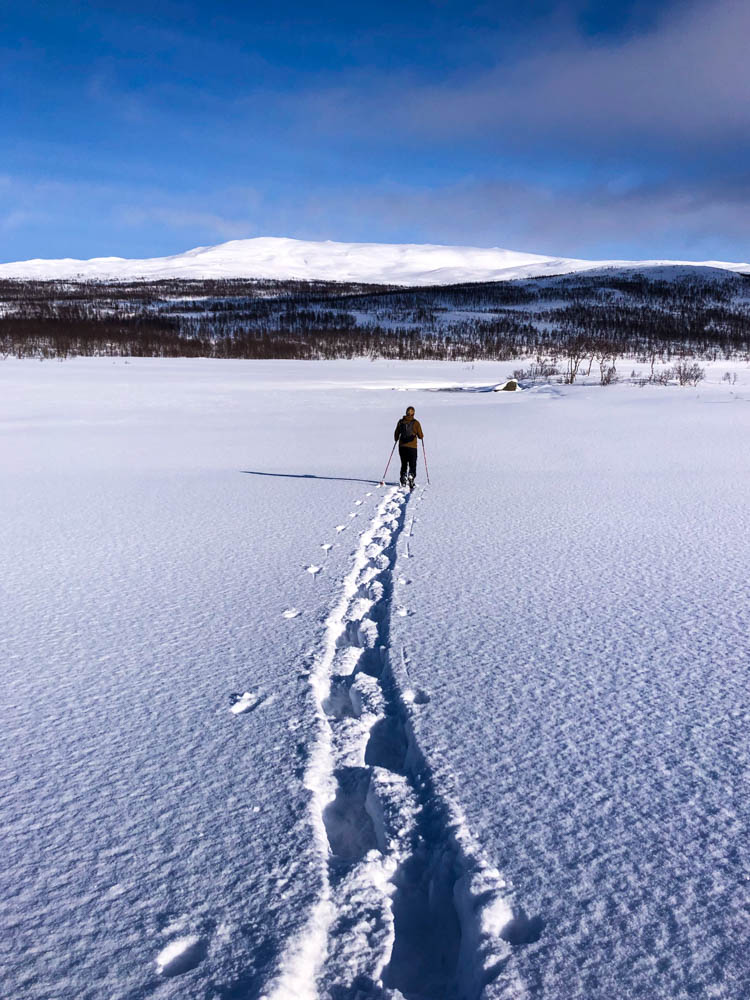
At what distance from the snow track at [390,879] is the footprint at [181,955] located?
28cm

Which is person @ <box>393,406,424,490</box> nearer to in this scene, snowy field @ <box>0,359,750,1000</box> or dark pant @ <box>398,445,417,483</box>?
dark pant @ <box>398,445,417,483</box>

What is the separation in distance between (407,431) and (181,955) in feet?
24.6

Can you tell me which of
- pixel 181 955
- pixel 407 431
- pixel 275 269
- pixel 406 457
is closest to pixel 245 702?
pixel 181 955

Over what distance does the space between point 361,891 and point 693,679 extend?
223 centimetres

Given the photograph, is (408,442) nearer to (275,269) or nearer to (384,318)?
(384,318)

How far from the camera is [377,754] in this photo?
2.95 meters

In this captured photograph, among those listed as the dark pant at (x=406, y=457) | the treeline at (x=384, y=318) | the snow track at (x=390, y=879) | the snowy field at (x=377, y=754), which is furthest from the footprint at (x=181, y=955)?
the treeline at (x=384, y=318)

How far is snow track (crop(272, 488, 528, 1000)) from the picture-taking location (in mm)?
1846

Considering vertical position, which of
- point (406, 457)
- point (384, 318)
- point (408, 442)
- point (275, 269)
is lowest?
point (406, 457)

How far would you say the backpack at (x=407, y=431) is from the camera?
8.88 metres

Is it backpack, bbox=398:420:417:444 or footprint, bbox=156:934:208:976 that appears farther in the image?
backpack, bbox=398:420:417:444

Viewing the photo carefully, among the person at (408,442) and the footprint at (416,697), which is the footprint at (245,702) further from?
the person at (408,442)

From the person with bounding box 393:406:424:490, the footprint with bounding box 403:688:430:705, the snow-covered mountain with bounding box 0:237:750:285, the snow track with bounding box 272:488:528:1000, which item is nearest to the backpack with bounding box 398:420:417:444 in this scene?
the person with bounding box 393:406:424:490

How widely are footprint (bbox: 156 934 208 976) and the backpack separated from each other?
7.35m
